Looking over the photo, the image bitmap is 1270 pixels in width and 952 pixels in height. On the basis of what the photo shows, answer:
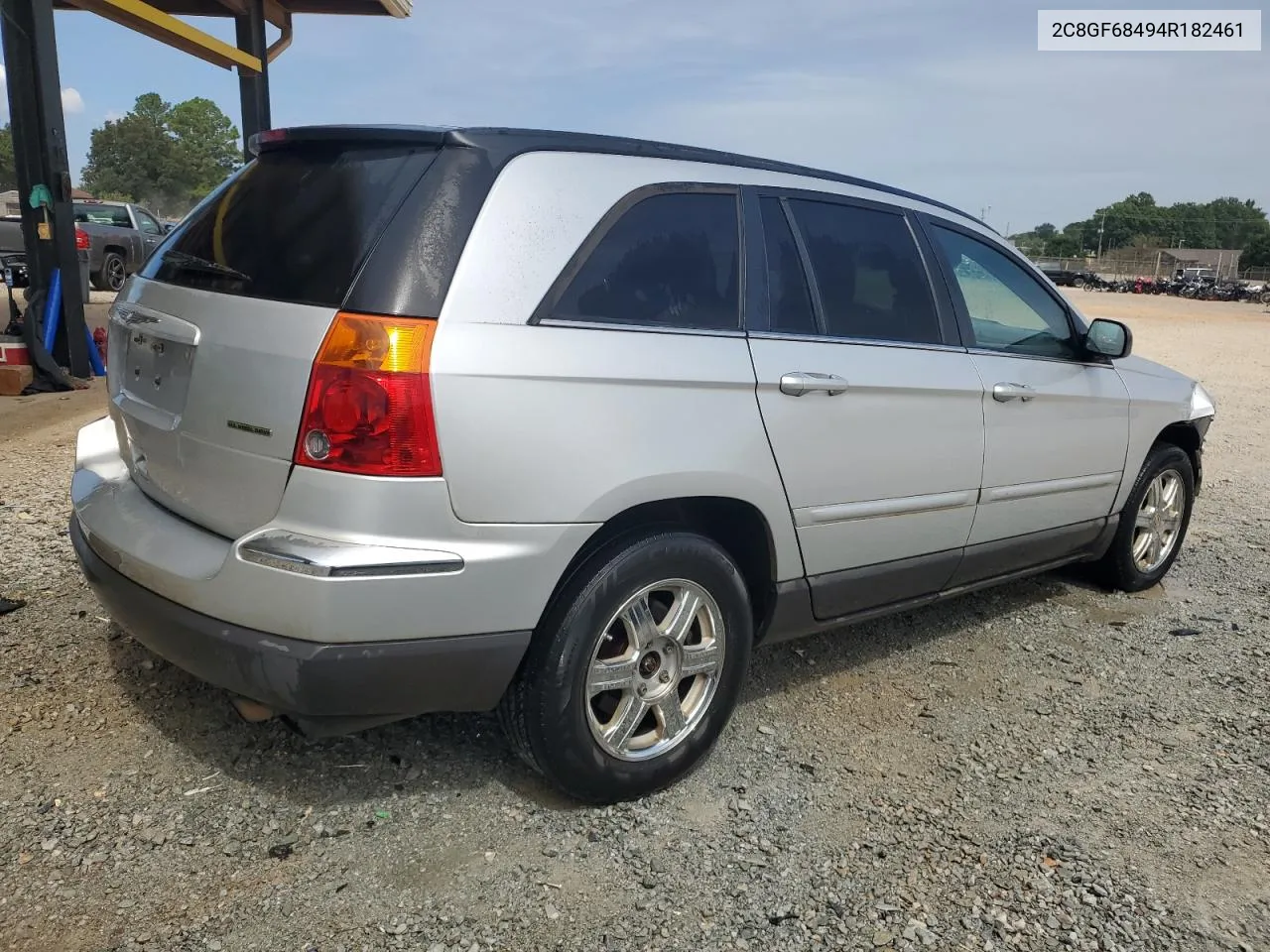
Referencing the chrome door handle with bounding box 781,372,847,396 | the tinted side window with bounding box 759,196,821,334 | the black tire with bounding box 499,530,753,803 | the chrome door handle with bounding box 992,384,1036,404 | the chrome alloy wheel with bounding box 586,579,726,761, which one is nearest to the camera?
the black tire with bounding box 499,530,753,803

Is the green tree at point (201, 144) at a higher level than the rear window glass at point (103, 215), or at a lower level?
higher

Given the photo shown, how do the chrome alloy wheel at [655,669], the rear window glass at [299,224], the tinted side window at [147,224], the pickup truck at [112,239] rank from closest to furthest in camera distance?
the rear window glass at [299,224] → the chrome alloy wheel at [655,669] → the pickup truck at [112,239] → the tinted side window at [147,224]

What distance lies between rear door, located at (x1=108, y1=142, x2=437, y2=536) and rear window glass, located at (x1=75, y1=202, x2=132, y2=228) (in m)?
18.5

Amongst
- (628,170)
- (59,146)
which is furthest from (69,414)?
(628,170)

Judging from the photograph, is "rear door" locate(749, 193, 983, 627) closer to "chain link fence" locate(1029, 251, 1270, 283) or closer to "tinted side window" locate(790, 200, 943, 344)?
"tinted side window" locate(790, 200, 943, 344)

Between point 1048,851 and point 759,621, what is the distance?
1037 mm

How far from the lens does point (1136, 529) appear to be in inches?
193

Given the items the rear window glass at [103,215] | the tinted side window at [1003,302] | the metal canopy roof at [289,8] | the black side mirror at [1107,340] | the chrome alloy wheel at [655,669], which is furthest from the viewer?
the rear window glass at [103,215]

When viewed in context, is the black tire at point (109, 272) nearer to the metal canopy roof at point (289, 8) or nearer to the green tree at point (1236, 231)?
the metal canopy roof at point (289, 8)

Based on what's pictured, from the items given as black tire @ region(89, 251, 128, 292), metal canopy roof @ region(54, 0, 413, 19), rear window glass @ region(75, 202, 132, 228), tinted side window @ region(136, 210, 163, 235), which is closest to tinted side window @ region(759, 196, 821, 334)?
metal canopy roof @ region(54, 0, 413, 19)

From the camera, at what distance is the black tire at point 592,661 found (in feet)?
8.64

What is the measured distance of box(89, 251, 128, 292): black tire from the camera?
1877 cm

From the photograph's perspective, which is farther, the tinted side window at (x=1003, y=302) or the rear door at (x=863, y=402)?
the tinted side window at (x=1003, y=302)

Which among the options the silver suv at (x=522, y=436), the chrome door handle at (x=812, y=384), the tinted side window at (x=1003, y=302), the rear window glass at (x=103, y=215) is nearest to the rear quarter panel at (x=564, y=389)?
the silver suv at (x=522, y=436)
